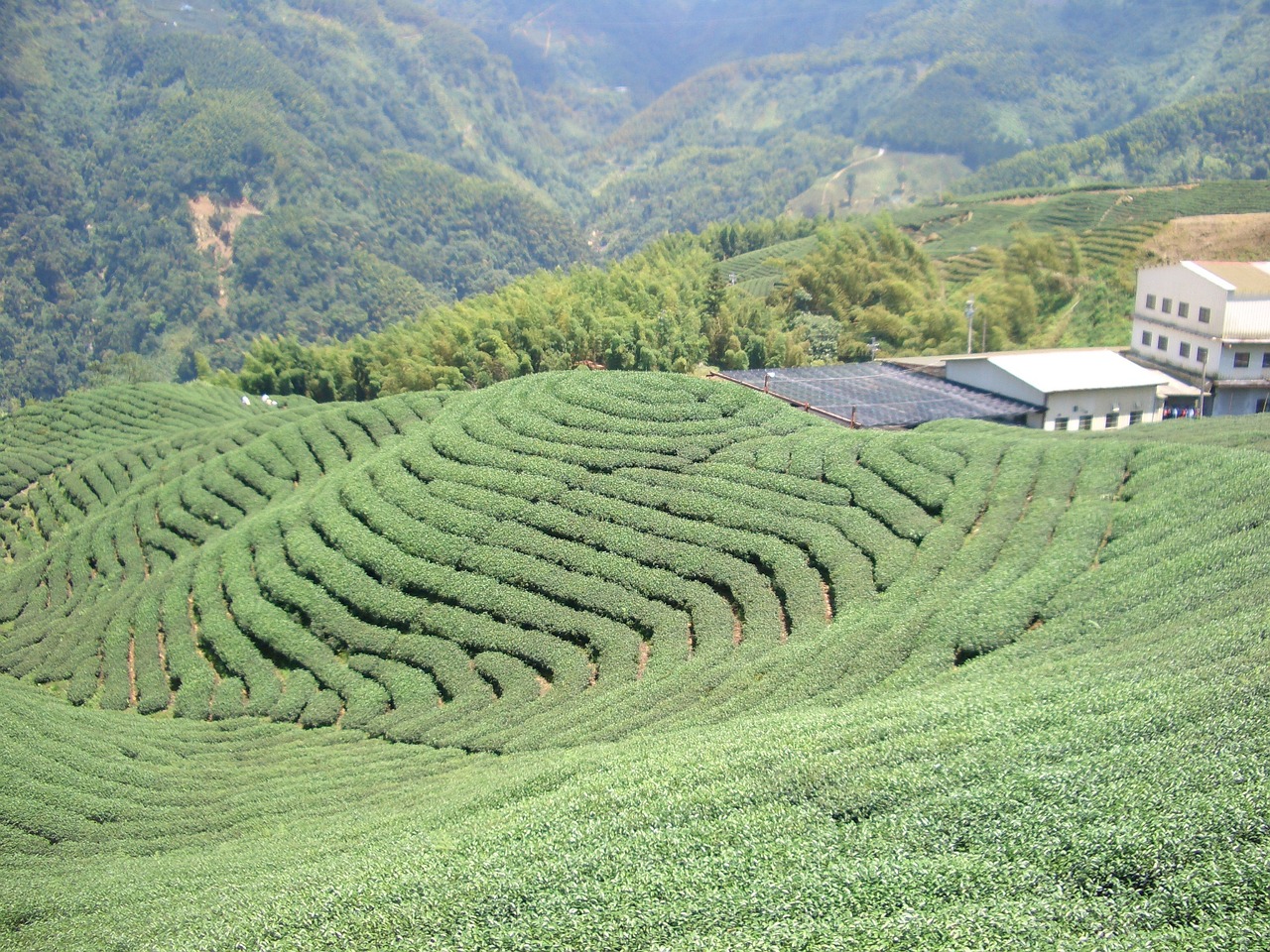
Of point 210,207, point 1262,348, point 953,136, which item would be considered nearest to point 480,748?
point 1262,348

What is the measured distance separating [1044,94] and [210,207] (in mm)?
125266

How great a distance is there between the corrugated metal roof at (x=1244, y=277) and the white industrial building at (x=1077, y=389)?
6736mm

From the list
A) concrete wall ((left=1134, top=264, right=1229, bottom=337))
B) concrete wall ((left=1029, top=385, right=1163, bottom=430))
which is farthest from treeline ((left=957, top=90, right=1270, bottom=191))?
concrete wall ((left=1029, top=385, right=1163, bottom=430))

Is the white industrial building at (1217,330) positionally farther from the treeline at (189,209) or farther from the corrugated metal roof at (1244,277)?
the treeline at (189,209)

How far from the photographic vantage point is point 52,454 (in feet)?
133

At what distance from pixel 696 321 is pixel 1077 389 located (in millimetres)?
16941

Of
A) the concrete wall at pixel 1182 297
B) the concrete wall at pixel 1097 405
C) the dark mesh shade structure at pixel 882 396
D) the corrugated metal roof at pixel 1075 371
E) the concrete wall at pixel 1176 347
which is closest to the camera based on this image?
the dark mesh shade structure at pixel 882 396

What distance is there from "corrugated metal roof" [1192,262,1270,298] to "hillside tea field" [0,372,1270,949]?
13481 millimetres

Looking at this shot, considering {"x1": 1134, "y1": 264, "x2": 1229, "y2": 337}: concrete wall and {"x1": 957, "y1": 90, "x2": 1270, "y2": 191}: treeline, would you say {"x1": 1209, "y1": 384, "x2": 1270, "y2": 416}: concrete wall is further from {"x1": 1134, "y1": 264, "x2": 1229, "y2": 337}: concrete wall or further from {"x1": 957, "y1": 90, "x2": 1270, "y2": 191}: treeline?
{"x1": 957, "y1": 90, "x2": 1270, "y2": 191}: treeline

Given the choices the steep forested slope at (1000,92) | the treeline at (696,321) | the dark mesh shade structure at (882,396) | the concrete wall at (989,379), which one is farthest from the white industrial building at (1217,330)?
the steep forested slope at (1000,92)

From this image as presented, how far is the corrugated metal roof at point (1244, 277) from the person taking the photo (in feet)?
126

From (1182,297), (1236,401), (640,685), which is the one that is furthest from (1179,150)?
(640,685)

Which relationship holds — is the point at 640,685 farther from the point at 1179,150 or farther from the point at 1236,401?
the point at 1179,150

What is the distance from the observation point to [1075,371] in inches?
1384
